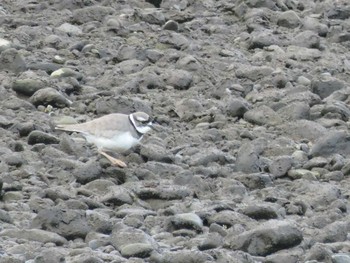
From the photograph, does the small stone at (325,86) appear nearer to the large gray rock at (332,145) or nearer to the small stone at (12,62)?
the large gray rock at (332,145)

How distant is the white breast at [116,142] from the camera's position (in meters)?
9.99

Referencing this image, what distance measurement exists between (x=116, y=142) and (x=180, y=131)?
176 centimetres

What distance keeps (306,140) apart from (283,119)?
0.63m

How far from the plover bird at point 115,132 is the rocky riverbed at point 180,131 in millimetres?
221

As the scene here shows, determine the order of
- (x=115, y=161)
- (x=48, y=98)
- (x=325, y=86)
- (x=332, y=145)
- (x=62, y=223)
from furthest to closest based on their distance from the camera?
1. (x=325, y=86)
2. (x=48, y=98)
3. (x=332, y=145)
4. (x=115, y=161)
5. (x=62, y=223)

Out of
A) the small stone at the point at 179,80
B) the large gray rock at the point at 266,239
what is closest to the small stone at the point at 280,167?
the large gray rock at the point at 266,239

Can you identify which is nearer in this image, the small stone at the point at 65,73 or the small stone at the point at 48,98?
the small stone at the point at 48,98

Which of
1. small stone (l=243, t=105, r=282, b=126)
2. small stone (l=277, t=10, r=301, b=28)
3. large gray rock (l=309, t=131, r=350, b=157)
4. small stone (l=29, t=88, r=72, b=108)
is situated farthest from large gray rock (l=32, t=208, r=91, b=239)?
small stone (l=277, t=10, r=301, b=28)

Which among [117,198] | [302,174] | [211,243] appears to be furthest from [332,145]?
[211,243]

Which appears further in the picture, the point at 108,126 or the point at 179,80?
the point at 179,80

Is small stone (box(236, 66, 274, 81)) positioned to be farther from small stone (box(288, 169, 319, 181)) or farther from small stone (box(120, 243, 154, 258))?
small stone (box(120, 243, 154, 258))

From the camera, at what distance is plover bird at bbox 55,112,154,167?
32.8 feet

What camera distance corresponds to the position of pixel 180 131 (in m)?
11.7

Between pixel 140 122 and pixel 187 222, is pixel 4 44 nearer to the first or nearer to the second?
pixel 140 122
